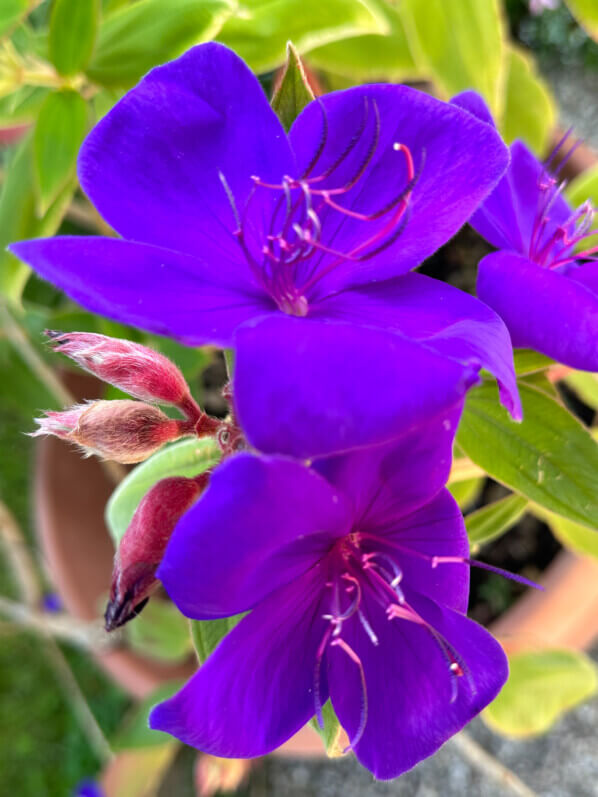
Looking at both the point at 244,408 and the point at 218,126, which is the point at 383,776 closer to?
the point at 244,408

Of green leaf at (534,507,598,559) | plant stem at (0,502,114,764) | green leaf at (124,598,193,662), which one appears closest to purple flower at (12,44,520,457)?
green leaf at (534,507,598,559)

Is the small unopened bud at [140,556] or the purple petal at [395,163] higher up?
the purple petal at [395,163]

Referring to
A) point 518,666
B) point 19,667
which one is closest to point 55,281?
point 518,666

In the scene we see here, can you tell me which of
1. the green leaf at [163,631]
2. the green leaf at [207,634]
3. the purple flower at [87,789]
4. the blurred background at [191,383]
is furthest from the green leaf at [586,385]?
the purple flower at [87,789]

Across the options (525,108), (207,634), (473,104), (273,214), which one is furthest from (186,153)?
(525,108)

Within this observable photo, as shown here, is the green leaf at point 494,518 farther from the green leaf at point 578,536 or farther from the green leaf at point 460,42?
the green leaf at point 460,42

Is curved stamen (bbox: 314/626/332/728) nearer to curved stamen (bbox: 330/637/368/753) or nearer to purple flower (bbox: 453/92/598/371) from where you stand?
curved stamen (bbox: 330/637/368/753)
